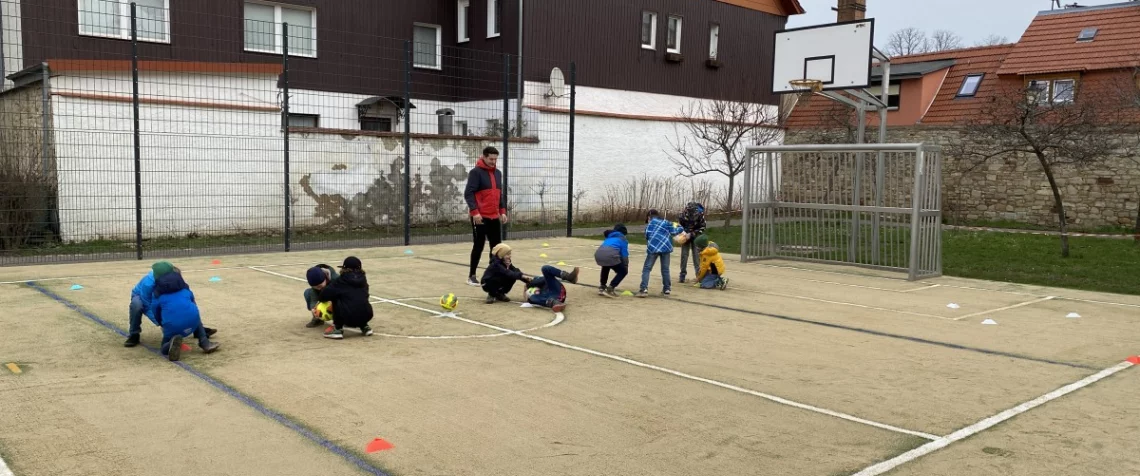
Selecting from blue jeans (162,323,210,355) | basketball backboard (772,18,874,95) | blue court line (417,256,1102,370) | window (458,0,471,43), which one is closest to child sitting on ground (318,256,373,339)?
blue jeans (162,323,210,355)

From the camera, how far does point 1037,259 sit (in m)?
15.3

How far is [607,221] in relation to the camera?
2350 centimetres

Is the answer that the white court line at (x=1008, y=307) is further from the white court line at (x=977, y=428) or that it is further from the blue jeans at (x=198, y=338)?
the blue jeans at (x=198, y=338)

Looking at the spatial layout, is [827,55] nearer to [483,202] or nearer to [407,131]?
[407,131]

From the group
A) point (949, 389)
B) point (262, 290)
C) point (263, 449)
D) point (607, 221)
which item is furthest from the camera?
point (607, 221)

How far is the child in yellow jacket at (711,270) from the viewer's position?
10992 mm

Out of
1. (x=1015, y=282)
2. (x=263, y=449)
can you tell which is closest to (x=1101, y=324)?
(x=1015, y=282)

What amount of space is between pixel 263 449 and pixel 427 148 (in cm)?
1489

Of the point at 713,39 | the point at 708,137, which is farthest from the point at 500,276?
the point at 713,39

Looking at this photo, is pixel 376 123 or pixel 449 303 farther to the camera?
pixel 376 123

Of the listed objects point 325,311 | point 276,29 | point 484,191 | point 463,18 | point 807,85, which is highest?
point 463,18

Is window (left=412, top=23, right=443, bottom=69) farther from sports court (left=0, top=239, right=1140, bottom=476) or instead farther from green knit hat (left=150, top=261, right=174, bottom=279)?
green knit hat (left=150, top=261, right=174, bottom=279)

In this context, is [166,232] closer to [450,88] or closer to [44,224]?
[44,224]

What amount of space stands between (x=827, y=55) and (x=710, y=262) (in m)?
7.62
